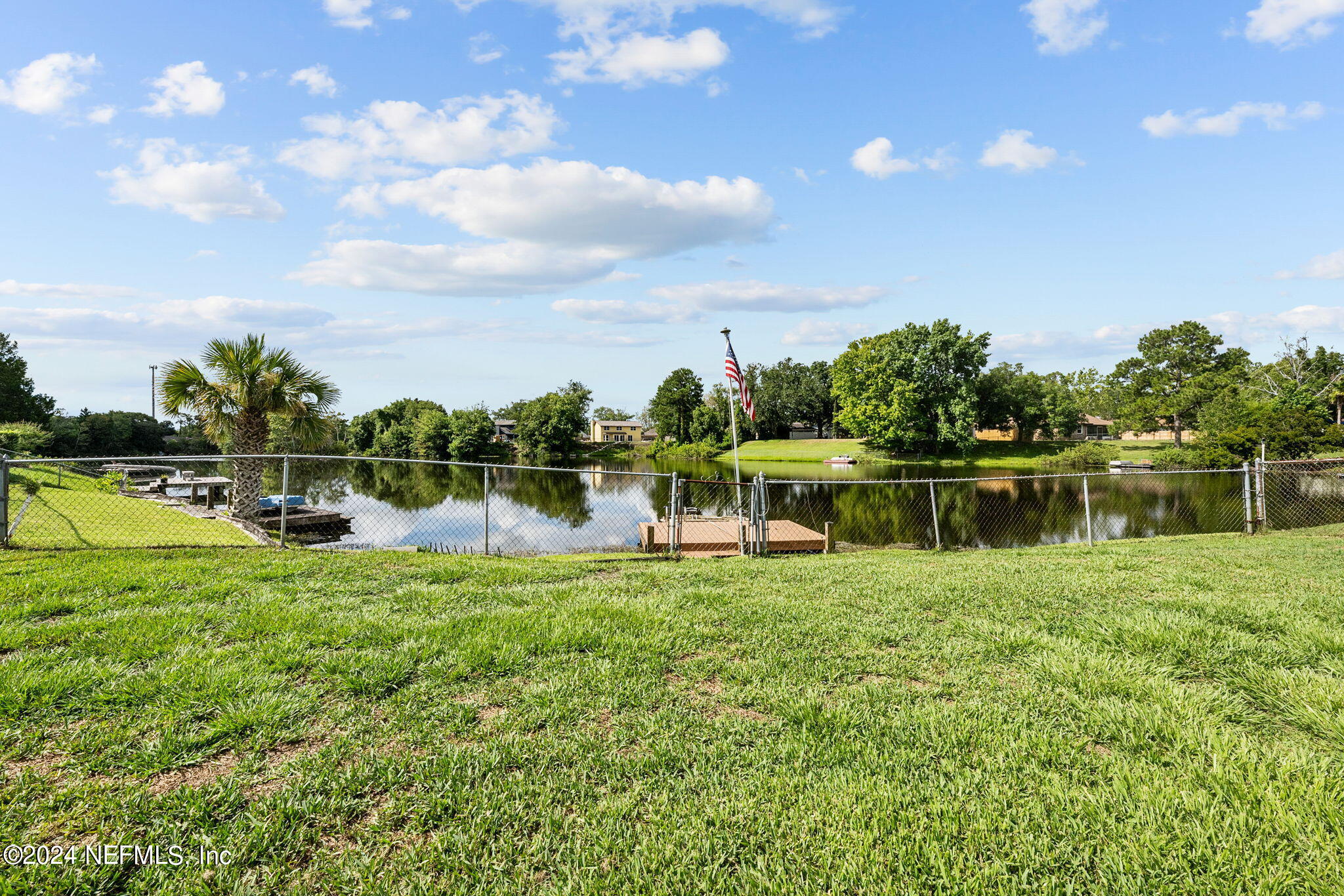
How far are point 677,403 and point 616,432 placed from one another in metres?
34.0

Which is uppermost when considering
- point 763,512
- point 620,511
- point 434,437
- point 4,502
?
point 434,437

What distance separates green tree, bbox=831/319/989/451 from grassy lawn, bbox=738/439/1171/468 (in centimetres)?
171

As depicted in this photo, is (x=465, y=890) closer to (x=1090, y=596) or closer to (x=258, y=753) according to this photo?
(x=258, y=753)

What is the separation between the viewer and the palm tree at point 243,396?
41.4 feet

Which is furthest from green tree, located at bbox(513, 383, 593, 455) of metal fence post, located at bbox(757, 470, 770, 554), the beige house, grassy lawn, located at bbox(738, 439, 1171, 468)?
metal fence post, located at bbox(757, 470, 770, 554)

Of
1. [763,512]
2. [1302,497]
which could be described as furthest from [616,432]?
[763,512]

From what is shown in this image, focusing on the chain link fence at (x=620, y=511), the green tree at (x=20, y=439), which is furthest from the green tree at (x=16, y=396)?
the green tree at (x=20, y=439)

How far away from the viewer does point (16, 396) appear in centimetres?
4088

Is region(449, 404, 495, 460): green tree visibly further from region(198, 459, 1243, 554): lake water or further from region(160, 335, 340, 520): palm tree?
region(160, 335, 340, 520): palm tree

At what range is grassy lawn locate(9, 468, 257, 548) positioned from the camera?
26.6ft

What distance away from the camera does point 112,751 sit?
2.78 meters

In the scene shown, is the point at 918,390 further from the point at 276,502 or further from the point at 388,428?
the point at 388,428

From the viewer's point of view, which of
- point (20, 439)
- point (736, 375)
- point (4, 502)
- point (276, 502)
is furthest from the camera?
point (276, 502)

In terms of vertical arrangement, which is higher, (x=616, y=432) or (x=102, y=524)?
(x=616, y=432)
